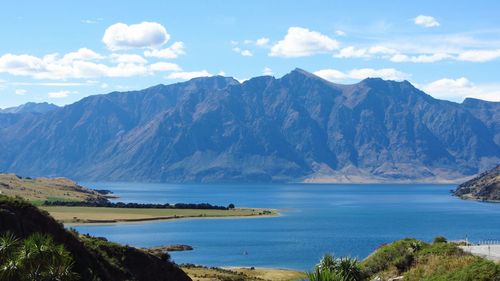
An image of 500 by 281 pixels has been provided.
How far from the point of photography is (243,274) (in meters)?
99.9

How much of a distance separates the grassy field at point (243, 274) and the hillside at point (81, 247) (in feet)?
66.8

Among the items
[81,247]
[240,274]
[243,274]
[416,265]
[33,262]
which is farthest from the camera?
[243,274]

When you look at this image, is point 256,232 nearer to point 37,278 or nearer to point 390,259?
point 390,259

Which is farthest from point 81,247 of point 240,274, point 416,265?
point 240,274

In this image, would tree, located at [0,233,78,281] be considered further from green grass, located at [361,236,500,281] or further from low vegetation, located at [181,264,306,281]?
low vegetation, located at [181,264,306,281]

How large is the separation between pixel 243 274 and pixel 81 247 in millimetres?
46783

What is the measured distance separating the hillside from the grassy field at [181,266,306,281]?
2036 cm

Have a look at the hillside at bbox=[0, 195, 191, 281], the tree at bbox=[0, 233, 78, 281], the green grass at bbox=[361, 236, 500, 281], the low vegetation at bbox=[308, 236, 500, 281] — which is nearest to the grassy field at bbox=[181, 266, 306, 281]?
the hillside at bbox=[0, 195, 191, 281]

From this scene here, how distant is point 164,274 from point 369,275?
2760 cm

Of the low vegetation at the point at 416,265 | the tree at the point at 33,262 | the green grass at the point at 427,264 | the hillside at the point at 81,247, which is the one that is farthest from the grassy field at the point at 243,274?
the tree at the point at 33,262

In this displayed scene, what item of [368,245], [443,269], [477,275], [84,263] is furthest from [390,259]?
[368,245]

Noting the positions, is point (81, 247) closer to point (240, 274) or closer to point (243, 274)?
point (240, 274)

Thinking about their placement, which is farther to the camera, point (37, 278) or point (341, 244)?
point (341, 244)

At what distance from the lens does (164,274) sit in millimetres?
69188
